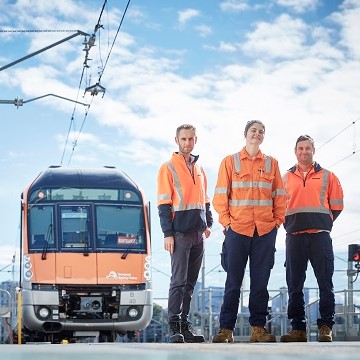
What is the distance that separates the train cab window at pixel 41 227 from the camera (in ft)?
45.0

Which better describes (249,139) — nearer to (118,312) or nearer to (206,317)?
(118,312)

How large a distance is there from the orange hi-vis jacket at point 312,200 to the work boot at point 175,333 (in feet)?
4.54

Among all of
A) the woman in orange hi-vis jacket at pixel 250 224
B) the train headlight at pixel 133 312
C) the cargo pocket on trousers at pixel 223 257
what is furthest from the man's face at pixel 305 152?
the train headlight at pixel 133 312

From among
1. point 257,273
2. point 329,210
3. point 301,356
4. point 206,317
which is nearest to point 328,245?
point 329,210

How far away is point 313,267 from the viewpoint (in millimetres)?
7754

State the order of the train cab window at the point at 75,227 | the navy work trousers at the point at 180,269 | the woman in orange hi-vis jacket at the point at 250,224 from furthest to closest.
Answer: the train cab window at the point at 75,227, the navy work trousers at the point at 180,269, the woman in orange hi-vis jacket at the point at 250,224

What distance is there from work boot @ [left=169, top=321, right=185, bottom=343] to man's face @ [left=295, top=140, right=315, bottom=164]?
1898 millimetres

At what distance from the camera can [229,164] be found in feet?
24.0

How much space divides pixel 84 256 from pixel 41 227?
0.86 m

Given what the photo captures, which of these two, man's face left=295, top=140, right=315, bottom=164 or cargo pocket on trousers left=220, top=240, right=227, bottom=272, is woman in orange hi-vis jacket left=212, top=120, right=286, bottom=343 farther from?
man's face left=295, top=140, right=315, bottom=164

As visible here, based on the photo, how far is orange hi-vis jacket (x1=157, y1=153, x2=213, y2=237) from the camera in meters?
7.48

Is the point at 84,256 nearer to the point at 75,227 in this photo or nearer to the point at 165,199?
the point at 75,227

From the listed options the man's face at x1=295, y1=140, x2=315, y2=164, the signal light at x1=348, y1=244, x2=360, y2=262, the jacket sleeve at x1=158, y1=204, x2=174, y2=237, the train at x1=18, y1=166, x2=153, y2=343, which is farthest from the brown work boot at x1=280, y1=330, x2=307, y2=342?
the signal light at x1=348, y1=244, x2=360, y2=262

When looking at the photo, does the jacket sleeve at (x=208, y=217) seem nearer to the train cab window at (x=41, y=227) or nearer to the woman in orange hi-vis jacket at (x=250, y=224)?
the woman in orange hi-vis jacket at (x=250, y=224)
